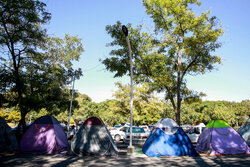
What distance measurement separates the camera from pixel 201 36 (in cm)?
1386

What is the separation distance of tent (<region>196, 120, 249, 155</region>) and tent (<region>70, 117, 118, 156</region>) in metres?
5.83

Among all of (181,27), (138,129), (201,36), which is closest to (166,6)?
(181,27)

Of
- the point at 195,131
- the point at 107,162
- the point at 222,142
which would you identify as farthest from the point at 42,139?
the point at 195,131

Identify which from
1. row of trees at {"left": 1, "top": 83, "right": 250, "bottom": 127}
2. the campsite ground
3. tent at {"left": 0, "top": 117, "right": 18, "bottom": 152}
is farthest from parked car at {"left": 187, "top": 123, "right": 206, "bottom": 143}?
tent at {"left": 0, "top": 117, "right": 18, "bottom": 152}

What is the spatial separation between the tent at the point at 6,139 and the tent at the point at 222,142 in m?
12.1

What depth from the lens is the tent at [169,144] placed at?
9.76 metres

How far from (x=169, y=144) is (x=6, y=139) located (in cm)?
1001

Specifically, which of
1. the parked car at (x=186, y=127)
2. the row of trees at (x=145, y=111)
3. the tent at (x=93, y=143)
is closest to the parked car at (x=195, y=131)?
the parked car at (x=186, y=127)

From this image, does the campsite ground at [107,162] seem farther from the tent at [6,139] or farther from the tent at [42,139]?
the tent at [6,139]

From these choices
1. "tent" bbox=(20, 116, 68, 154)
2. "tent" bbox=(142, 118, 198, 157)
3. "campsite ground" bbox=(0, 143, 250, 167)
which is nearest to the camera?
"campsite ground" bbox=(0, 143, 250, 167)

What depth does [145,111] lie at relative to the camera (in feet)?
96.1

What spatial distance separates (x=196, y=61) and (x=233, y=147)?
7952mm

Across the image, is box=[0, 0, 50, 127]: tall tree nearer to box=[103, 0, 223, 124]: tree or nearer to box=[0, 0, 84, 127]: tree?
box=[0, 0, 84, 127]: tree

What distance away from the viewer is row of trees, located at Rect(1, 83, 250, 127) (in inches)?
1175
